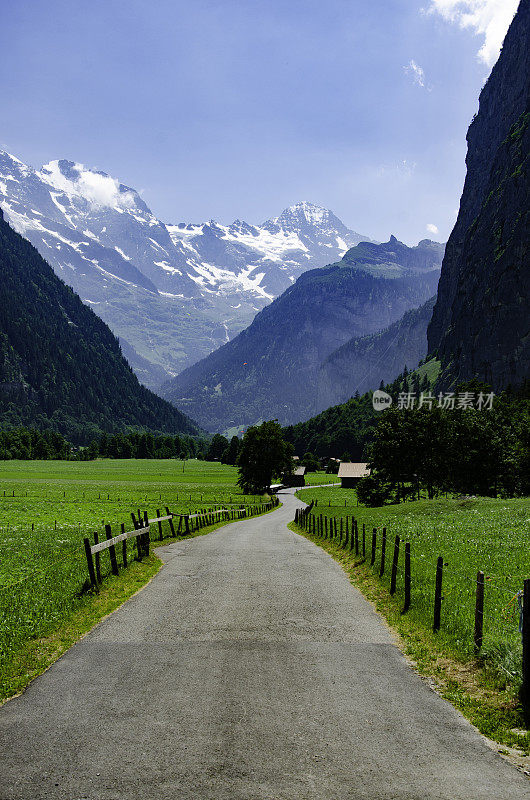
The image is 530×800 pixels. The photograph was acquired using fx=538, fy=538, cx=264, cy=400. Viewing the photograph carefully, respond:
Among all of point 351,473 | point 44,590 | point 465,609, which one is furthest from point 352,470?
point 465,609

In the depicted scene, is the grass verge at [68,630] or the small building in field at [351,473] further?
the small building in field at [351,473]

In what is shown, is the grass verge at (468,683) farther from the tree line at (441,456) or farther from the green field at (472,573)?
the tree line at (441,456)

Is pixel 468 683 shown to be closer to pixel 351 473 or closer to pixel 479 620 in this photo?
pixel 479 620

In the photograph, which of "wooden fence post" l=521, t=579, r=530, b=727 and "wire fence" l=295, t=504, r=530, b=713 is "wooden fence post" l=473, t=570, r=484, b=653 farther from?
"wooden fence post" l=521, t=579, r=530, b=727

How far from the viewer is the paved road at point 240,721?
6.68 metres

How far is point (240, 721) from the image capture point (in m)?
8.26

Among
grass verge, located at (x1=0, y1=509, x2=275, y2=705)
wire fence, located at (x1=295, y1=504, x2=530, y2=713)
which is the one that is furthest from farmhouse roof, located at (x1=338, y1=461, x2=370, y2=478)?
grass verge, located at (x1=0, y1=509, x2=275, y2=705)

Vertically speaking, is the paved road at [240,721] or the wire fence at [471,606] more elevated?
the wire fence at [471,606]

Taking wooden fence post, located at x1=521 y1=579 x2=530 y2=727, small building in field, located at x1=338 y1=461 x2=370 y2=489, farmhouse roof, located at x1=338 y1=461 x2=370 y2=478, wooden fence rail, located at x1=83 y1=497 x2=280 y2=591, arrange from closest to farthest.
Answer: wooden fence post, located at x1=521 y1=579 x2=530 y2=727, wooden fence rail, located at x1=83 y1=497 x2=280 y2=591, small building in field, located at x1=338 y1=461 x2=370 y2=489, farmhouse roof, located at x1=338 y1=461 x2=370 y2=478

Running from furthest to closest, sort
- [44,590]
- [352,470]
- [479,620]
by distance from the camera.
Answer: [352,470] → [44,590] → [479,620]

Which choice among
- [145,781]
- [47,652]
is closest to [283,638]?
[47,652]

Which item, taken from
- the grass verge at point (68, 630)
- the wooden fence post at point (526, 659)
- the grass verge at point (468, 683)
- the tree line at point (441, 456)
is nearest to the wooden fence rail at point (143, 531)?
the grass verge at point (68, 630)

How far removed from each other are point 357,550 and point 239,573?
7.23m

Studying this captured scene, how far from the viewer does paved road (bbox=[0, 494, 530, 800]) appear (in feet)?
21.9
